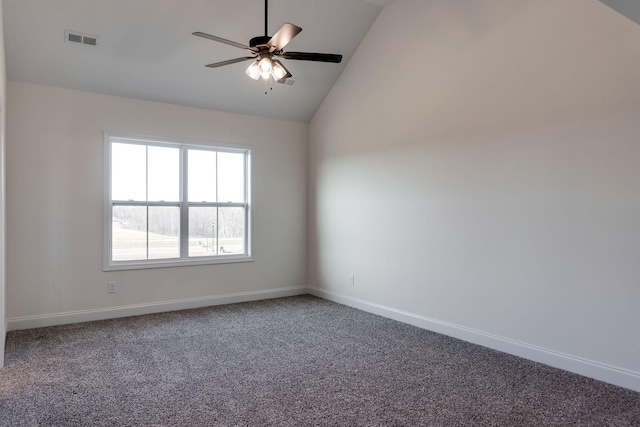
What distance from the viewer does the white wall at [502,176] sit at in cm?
303

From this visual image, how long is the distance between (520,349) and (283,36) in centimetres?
329

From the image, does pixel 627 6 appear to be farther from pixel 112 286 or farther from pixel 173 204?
pixel 112 286

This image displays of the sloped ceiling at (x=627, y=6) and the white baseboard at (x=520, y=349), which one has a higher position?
the sloped ceiling at (x=627, y=6)

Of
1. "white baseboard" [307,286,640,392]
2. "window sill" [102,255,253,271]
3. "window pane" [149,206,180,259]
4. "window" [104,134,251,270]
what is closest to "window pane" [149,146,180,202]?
"window" [104,134,251,270]

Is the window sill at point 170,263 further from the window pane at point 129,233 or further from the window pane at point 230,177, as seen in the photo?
the window pane at point 230,177

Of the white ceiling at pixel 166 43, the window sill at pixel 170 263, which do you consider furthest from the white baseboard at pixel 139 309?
the white ceiling at pixel 166 43

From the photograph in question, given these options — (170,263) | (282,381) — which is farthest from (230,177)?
(282,381)

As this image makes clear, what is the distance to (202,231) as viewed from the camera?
5621 mm

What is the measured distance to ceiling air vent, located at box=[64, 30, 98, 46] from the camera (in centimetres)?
404

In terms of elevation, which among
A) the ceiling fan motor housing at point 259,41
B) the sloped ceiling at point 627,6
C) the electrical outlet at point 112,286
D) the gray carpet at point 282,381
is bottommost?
the gray carpet at point 282,381

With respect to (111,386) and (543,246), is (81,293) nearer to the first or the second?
(111,386)

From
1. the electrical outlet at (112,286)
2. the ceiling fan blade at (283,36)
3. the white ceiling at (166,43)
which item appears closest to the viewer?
the ceiling fan blade at (283,36)

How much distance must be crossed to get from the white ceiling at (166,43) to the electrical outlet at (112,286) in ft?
7.38

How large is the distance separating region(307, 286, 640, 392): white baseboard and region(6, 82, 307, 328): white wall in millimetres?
2264
